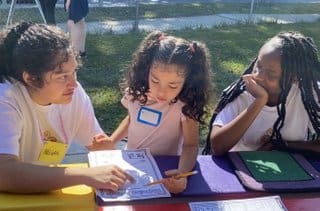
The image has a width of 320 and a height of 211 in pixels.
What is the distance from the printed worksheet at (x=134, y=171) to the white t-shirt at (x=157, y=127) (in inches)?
6.2

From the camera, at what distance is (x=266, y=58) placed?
2.06 metres

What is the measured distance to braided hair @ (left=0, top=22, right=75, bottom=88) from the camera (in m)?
1.70

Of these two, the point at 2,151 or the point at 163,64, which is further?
the point at 163,64

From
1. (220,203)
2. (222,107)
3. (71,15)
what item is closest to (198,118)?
(222,107)

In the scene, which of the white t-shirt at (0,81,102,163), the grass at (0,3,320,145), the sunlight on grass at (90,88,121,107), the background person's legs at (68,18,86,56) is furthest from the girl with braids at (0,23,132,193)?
the background person's legs at (68,18,86,56)

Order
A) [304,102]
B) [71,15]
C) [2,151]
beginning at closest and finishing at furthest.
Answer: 1. [2,151]
2. [304,102]
3. [71,15]

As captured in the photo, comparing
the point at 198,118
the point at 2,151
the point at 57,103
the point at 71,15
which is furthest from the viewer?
the point at 71,15

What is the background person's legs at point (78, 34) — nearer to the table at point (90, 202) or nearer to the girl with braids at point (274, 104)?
the girl with braids at point (274, 104)

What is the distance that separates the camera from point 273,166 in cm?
191

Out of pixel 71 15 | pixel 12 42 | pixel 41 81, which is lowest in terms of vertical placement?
pixel 71 15

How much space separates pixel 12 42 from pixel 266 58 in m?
0.97

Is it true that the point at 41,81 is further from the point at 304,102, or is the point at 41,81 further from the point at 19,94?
the point at 304,102

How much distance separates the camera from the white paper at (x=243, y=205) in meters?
1.61

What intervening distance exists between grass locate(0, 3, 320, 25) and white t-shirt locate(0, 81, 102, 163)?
15.3 ft
